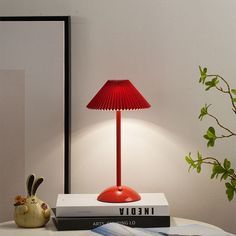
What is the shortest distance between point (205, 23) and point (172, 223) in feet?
2.46

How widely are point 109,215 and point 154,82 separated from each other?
556mm

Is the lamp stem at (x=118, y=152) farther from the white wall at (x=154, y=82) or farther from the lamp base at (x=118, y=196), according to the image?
the white wall at (x=154, y=82)

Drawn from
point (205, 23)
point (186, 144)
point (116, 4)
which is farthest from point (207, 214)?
point (116, 4)

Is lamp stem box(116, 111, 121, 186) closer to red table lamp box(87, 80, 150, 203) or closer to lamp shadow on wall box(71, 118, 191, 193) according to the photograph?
red table lamp box(87, 80, 150, 203)

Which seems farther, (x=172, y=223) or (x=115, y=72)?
(x=115, y=72)

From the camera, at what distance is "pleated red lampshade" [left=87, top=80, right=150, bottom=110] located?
1978 mm

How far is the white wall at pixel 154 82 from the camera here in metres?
2.23

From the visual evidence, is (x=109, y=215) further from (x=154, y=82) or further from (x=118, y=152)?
(x=154, y=82)

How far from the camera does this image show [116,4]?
2229 millimetres

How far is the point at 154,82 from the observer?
2.24 metres

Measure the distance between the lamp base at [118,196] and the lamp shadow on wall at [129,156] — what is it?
0.70 feet

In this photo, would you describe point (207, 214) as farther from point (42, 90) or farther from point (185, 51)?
point (42, 90)

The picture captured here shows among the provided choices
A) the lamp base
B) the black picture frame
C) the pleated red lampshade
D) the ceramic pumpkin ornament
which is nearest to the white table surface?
the ceramic pumpkin ornament

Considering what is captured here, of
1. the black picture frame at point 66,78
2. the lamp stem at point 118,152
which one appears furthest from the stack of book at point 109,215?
the black picture frame at point 66,78
